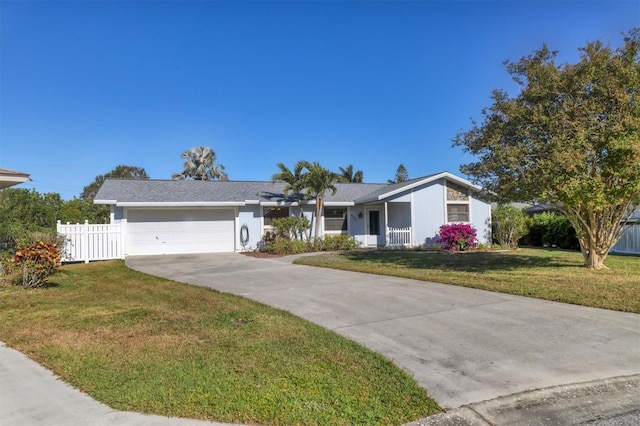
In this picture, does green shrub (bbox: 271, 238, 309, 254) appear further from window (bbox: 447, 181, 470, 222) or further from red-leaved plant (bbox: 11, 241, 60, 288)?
red-leaved plant (bbox: 11, 241, 60, 288)

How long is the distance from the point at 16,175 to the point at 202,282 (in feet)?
16.3

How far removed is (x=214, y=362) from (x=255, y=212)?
1582 centimetres

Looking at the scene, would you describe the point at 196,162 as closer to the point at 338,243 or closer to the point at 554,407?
the point at 338,243

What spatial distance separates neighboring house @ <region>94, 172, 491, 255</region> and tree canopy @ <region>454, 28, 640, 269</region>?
8.68 metres

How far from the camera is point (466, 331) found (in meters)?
5.59

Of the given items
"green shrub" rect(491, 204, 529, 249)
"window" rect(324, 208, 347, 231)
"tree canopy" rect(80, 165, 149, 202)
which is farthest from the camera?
"tree canopy" rect(80, 165, 149, 202)

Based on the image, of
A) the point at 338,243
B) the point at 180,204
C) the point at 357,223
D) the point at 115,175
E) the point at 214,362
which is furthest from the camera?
the point at 115,175

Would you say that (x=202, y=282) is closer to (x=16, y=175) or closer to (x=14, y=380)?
(x=16, y=175)

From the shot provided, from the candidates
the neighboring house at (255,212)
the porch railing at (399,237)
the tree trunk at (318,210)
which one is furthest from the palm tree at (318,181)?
the porch railing at (399,237)

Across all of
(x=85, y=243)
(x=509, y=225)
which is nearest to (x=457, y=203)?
(x=509, y=225)

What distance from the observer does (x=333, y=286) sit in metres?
9.32

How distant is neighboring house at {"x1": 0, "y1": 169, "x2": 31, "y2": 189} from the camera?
9.41 m

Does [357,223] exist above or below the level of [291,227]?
above

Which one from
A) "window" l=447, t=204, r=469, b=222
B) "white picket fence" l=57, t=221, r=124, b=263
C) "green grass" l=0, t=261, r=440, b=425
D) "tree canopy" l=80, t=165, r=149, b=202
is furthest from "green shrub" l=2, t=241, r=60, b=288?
"tree canopy" l=80, t=165, r=149, b=202
